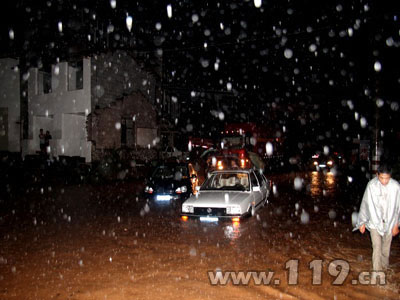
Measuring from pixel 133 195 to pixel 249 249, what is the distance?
27.8 ft

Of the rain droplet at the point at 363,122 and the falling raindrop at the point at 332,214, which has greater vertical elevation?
the rain droplet at the point at 363,122

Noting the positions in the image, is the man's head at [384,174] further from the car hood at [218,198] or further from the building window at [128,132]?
the building window at [128,132]

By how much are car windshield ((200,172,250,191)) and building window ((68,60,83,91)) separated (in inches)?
633

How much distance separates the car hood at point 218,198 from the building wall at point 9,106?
20.4m

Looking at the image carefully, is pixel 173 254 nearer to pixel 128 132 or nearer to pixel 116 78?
pixel 128 132

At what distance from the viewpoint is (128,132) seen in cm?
2458

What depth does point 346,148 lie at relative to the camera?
35.3 meters

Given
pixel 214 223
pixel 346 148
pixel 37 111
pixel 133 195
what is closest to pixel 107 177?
pixel 133 195

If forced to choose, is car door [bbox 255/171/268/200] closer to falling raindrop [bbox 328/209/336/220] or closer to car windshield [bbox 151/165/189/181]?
falling raindrop [bbox 328/209/336/220]

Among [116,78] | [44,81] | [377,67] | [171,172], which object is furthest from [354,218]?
[44,81]

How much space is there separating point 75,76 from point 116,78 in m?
2.67

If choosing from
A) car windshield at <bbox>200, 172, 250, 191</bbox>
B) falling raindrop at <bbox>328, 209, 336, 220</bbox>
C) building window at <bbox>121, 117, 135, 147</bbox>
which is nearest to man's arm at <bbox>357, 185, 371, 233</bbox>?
car windshield at <bbox>200, 172, 250, 191</bbox>

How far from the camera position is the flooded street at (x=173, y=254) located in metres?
4.99
